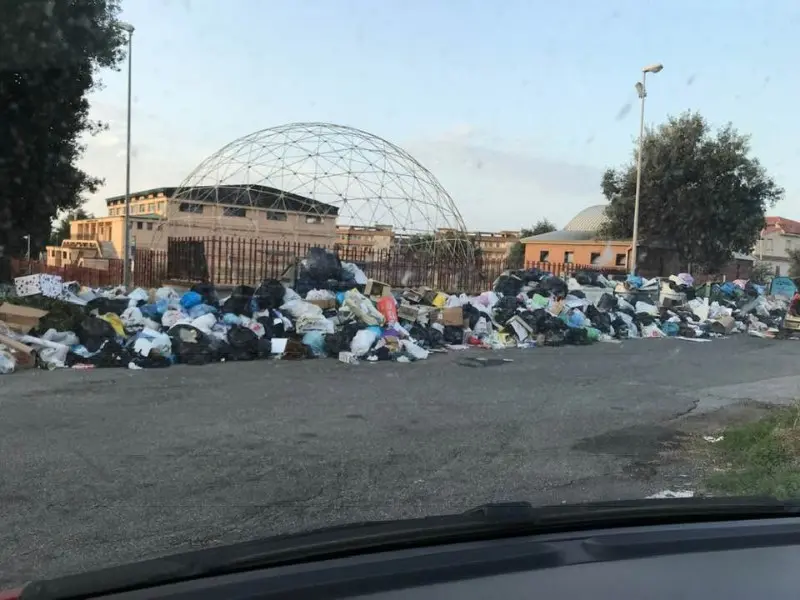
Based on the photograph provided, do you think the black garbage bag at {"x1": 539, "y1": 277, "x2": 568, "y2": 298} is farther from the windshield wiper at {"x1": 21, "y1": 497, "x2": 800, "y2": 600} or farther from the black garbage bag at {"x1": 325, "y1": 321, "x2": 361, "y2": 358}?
the windshield wiper at {"x1": 21, "y1": 497, "x2": 800, "y2": 600}

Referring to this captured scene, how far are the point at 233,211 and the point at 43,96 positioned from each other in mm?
22171

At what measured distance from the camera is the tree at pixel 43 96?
11.3 m

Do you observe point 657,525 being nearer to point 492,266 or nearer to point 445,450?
point 445,450

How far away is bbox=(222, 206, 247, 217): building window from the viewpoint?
33397 millimetres

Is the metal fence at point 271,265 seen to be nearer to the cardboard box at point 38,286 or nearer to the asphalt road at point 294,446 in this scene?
the cardboard box at point 38,286

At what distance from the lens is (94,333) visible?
10.8 meters

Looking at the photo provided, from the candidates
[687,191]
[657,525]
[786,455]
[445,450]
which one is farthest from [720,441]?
[687,191]

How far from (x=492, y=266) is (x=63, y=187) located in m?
13.0

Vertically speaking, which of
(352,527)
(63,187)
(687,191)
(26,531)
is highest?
(687,191)

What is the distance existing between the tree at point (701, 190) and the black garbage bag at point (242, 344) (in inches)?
1014

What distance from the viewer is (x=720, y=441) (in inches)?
262

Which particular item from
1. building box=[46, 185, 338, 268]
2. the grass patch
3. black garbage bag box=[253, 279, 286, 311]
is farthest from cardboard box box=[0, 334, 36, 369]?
building box=[46, 185, 338, 268]

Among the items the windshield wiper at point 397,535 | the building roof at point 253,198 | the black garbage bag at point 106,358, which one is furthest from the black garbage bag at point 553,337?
the building roof at point 253,198

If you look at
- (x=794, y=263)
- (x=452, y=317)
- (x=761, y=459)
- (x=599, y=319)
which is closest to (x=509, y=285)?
(x=599, y=319)
